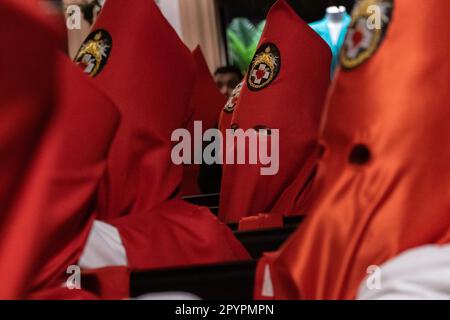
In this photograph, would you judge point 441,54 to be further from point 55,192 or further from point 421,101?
point 55,192

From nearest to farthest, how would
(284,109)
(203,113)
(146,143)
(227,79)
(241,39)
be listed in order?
(146,143) < (284,109) < (203,113) < (227,79) < (241,39)

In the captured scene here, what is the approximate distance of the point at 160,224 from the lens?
1063 mm

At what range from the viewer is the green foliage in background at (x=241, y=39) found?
192 inches

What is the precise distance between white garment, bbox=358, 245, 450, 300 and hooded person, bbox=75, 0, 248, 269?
427mm

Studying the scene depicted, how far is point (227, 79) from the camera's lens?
2893 mm

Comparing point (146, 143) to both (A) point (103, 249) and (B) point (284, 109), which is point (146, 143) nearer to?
(A) point (103, 249)

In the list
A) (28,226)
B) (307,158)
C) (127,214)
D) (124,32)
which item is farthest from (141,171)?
(28,226)

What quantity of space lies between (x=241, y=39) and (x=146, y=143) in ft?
12.9

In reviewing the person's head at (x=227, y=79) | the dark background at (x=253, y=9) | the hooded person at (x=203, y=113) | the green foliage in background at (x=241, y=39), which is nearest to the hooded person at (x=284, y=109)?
the hooded person at (x=203, y=113)

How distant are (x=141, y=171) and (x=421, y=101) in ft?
1.69

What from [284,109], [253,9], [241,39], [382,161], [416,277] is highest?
[253,9]

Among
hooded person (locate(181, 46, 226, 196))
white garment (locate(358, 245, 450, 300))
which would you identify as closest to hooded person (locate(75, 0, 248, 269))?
white garment (locate(358, 245, 450, 300))

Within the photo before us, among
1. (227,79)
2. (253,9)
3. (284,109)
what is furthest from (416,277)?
(253,9)

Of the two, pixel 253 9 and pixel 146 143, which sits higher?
pixel 253 9
